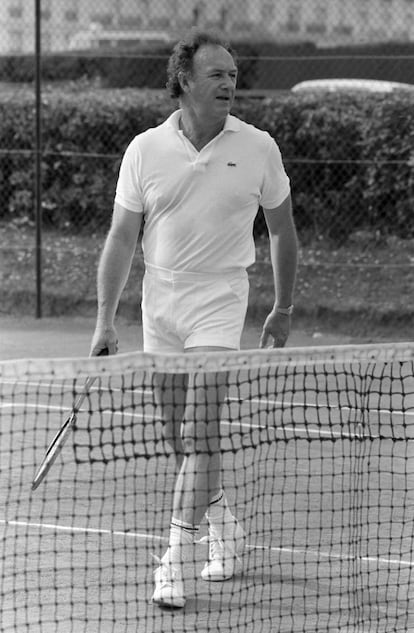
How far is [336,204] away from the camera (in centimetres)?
1359

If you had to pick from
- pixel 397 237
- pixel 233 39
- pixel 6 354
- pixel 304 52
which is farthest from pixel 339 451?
pixel 233 39

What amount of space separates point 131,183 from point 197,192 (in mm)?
276

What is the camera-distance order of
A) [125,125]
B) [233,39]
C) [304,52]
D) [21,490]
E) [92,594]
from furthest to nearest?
[233,39] → [304,52] → [125,125] → [21,490] → [92,594]

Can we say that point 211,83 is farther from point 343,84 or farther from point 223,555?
point 343,84

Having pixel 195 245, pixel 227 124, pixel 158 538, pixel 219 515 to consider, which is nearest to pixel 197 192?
pixel 195 245

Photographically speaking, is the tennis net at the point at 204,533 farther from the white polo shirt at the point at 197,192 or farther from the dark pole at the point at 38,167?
the dark pole at the point at 38,167

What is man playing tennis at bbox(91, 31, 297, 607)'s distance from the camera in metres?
5.36

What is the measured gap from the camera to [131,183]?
18.2 ft

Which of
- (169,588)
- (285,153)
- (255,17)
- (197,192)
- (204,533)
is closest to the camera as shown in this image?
(169,588)

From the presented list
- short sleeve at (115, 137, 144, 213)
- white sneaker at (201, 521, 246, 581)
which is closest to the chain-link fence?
short sleeve at (115, 137, 144, 213)

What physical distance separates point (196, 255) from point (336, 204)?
827 cm

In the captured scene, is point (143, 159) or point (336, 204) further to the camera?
point (336, 204)

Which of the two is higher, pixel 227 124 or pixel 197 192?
pixel 227 124

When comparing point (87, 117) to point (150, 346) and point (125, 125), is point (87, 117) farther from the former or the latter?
point (150, 346)
